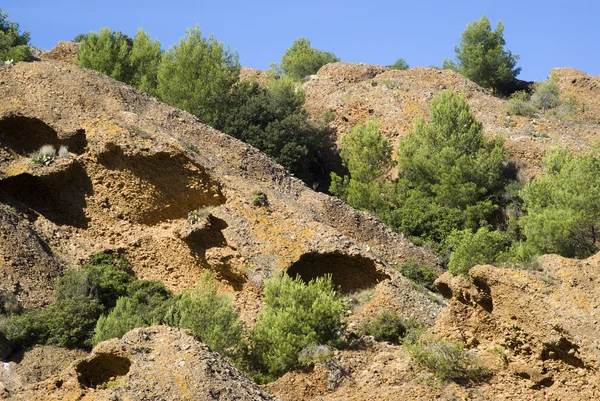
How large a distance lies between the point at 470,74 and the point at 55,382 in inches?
1783

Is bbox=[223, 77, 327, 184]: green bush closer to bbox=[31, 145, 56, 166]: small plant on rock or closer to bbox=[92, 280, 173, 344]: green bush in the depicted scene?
bbox=[31, 145, 56, 166]: small plant on rock

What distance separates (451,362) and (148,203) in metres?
12.9

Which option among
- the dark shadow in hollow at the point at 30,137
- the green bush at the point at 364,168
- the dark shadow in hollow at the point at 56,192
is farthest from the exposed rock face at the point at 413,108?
the dark shadow in hollow at the point at 56,192

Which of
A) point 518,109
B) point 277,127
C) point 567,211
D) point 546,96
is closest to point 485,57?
point 546,96

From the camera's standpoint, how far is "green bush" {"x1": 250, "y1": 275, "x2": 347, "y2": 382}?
22.8 metres

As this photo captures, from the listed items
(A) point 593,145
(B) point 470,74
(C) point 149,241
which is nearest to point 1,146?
(C) point 149,241

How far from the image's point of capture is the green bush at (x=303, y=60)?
66125mm

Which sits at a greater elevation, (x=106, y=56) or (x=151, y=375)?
(x=106, y=56)

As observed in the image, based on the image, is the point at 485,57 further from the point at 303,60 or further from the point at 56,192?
the point at 56,192

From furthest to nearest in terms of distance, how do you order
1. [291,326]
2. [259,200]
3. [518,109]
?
[518,109]
[259,200]
[291,326]

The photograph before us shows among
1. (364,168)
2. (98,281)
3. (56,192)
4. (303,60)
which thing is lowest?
(98,281)

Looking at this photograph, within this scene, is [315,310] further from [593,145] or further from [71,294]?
[593,145]

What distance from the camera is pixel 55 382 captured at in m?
18.1

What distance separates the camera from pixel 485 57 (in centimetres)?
5991
